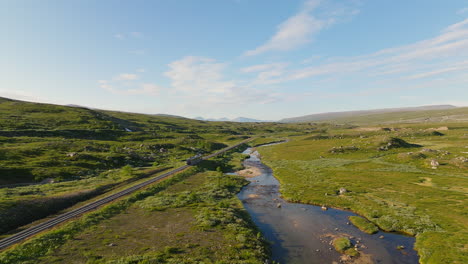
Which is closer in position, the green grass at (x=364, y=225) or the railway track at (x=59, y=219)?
the railway track at (x=59, y=219)

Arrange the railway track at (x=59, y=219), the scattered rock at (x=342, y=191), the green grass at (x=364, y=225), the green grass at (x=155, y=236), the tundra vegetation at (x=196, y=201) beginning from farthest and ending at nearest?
the scattered rock at (x=342, y=191)
the green grass at (x=364, y=225)
the railway track at (x=59, y=219)
the tundra vegetation at (x=196, y=201)
the green grass at (x=155, y=236)

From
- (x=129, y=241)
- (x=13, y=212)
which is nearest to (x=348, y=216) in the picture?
(x=129, y=241)

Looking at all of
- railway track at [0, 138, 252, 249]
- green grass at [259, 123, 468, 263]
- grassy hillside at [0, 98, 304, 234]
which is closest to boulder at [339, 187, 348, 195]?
green grass at [259, 123, 468, 263]

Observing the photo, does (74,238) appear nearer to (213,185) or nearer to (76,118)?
(213,185)

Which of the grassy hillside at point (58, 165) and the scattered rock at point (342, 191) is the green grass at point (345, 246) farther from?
the grassy hillside at point (58, 165)

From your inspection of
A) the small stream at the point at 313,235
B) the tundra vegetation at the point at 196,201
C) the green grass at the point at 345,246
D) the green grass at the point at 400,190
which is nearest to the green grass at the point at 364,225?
the tundra vegetation at the point at 196,201

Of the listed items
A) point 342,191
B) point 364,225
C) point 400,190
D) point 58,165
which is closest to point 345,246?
point 364,225
